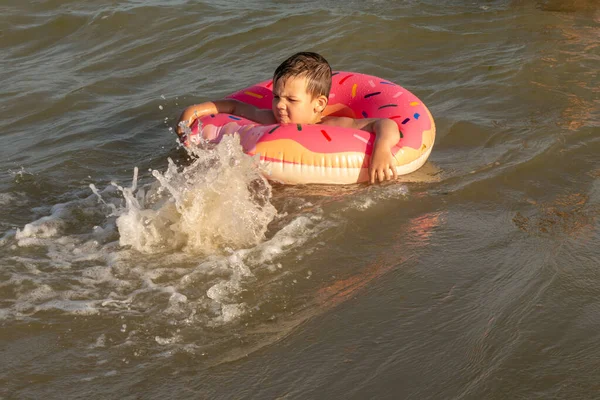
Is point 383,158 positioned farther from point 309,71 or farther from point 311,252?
point 311,252

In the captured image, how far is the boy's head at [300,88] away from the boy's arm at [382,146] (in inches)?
12.8

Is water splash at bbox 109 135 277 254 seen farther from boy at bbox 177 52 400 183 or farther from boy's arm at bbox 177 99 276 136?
boy's arm at bbox 177 99 276 136

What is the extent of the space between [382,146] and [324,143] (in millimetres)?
387

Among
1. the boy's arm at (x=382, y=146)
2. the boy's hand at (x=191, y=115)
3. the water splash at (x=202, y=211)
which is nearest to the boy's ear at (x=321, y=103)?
the boy's arm at (x=382, y=146)

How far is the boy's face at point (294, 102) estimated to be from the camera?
5.32 m

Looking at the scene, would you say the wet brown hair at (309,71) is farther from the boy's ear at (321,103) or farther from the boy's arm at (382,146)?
the boy's arm at (382,146)

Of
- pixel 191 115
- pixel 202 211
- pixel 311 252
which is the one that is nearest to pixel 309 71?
pixel 191 115

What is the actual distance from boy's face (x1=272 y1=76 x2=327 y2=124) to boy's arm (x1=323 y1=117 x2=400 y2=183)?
0.31 metres

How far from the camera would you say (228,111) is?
6027mm

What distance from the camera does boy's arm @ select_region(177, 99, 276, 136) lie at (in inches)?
229

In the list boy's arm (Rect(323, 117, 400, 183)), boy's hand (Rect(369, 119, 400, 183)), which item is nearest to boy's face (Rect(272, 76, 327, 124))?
boy's arm (Rect(323, 117, 400, 183))

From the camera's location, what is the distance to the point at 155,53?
8945mm

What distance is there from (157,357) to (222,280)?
73 cm

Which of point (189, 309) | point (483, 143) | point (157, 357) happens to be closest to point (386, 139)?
point (483, 143)
